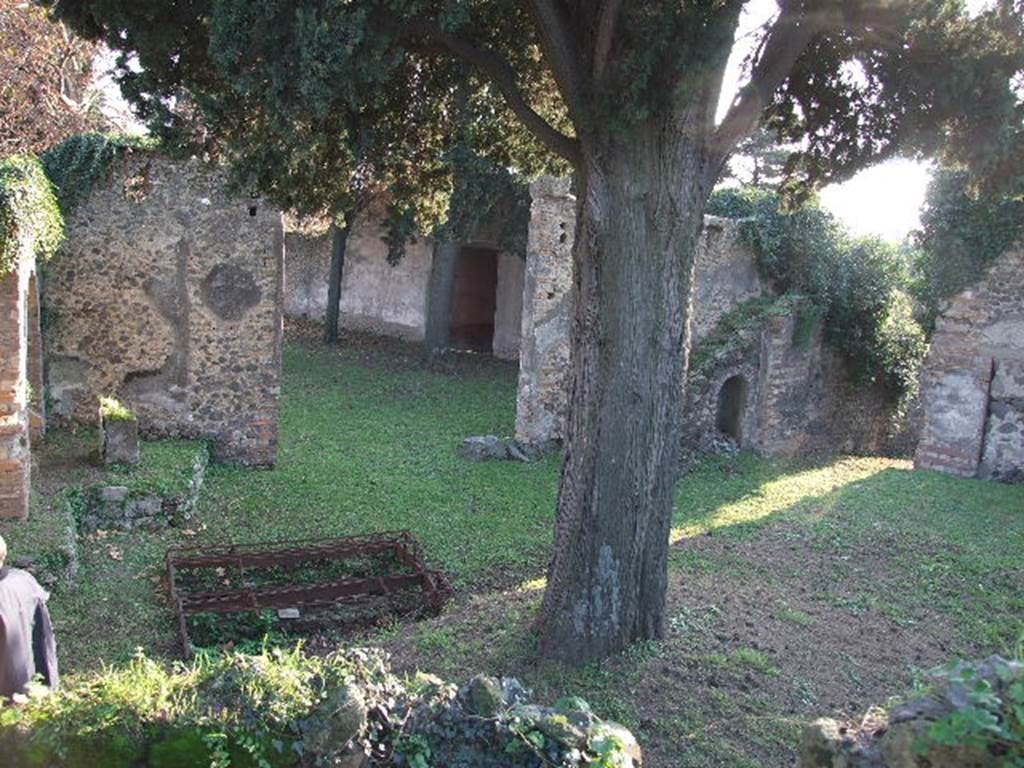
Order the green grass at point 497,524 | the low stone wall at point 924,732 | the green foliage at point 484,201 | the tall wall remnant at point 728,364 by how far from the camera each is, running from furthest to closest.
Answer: the green foliage at point 484,201, the tall wall remnant at point 728,364, the green grass at point 497,524, the low stone wall at point 924,732

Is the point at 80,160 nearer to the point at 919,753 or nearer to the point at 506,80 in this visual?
the point at 506,80

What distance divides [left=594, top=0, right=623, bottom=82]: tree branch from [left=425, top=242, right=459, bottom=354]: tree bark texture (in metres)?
14.8

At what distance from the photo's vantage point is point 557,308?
Answer: 14.1m

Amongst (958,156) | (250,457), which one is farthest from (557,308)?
(958,156)

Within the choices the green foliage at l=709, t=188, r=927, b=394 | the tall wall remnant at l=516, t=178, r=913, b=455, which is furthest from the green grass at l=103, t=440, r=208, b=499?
the green foliage at l=709, t=188, r=927, b=394

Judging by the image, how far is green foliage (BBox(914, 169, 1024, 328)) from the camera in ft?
44.7

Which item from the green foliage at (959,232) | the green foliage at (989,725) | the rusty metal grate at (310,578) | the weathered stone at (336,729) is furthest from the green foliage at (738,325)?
the green foliage at (989,725)

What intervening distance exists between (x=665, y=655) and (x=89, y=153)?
9204 millimetres

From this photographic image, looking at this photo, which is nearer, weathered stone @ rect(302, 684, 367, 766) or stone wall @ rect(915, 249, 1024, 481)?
weathered stone @ rect(302, 684, 367, 766)

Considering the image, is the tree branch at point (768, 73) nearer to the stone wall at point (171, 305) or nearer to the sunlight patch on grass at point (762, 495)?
the sunlight patch on grass at point (762, 495)

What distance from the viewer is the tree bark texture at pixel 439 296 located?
21.0 meters

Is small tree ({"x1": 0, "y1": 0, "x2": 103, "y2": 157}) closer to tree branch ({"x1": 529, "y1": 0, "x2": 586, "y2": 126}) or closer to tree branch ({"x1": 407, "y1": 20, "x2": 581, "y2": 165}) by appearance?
tree branch ({"x1": 407, "y1": 20, "x2": 581, "y2": 165})

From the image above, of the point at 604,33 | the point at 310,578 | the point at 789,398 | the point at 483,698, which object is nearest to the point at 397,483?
the point at 310,578

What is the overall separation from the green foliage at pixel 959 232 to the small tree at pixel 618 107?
7.17 m
